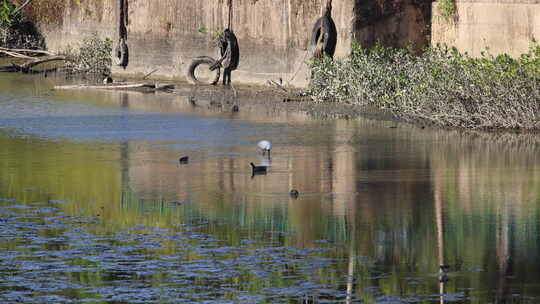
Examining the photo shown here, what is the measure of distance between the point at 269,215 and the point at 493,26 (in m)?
10.0

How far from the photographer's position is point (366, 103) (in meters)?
22.0

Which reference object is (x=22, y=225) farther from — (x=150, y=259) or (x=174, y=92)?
(x=174, y=92)

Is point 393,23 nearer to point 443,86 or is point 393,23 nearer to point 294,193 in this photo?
point 443,86

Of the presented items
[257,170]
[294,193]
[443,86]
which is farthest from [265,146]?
[443,86]

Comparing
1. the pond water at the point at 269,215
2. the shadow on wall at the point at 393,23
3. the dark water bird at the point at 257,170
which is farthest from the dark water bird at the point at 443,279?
the shadow on wall at the point at 393,23

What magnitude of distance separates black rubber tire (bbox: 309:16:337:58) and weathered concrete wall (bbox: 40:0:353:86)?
4.6 inches

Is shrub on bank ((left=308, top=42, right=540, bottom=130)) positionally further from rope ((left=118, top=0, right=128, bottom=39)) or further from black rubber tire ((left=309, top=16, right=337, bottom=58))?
rope ((left=118, top=0, right=128, bottom=39))

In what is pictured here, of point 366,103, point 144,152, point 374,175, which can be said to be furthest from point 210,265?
point 366,103

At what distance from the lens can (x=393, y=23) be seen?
78.9 feet

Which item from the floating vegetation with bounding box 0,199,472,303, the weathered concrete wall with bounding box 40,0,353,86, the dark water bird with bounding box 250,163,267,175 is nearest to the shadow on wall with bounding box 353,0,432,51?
the weathered concrete wall with bounding box 40,0,353,86

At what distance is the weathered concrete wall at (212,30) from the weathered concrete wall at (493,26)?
2.67 metres

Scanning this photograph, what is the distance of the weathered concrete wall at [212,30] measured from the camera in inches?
988

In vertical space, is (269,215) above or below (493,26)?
below

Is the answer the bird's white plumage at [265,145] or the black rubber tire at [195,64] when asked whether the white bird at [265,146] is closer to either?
the bird's white plumage at [265,145]
